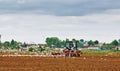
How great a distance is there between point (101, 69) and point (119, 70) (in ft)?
6.65

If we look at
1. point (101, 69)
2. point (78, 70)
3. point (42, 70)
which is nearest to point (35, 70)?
point (42, 70)

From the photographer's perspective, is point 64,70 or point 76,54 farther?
point 76,54

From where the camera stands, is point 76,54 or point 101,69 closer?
point 101,69

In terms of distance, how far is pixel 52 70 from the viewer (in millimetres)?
36469

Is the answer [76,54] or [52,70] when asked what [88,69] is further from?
[76,54]

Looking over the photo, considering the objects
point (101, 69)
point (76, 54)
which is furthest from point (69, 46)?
point (101, 69)

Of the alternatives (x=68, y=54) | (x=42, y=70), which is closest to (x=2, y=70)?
(x=42, y=70)

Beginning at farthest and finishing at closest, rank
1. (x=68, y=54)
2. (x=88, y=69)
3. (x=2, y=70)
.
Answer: (x=68, y=54) < (x=88, y=69) < (x=2, y=70)

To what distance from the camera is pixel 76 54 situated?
74500 mm

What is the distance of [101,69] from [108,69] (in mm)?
630

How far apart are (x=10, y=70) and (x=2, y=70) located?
2.22 ft

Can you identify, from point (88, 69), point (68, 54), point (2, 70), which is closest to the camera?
point (2, 70)

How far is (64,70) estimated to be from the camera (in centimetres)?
3609

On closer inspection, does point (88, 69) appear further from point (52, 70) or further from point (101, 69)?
point (52, 70)
